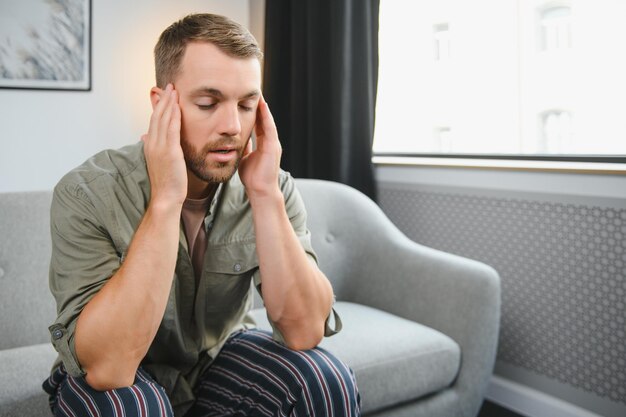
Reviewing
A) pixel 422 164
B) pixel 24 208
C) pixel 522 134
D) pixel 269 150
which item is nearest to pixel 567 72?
pixel 522 134

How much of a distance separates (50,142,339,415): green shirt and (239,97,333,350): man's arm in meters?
0.06

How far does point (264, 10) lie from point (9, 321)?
210cm

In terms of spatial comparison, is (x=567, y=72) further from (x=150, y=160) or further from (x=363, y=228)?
(x=150, y=160)

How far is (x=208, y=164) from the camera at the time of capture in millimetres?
1322

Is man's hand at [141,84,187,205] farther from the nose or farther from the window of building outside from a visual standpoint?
the window of building outside

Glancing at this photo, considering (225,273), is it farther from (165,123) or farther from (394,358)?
(394,358)

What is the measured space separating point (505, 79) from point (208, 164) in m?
2.58

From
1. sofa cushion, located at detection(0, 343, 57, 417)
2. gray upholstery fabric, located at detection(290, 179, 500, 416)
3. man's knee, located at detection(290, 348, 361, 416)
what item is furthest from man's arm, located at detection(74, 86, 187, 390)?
gray upholstery fabric, located at detection(290, 179, 500, 416)

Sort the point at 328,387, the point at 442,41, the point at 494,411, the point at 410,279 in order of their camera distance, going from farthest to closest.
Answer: the point at 442,41
the point at 494,411
the point at 410,279
the point at 328,387

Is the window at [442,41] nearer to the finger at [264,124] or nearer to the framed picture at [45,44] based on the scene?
the framed picture at [45,44]

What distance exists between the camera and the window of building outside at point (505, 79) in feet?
9.73

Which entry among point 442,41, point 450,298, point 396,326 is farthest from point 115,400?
point 442,41

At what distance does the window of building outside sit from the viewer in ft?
9.73

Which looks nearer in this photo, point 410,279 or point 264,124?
point 264,124
